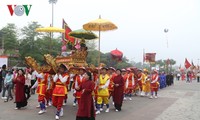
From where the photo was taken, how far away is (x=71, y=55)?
12.0 meters

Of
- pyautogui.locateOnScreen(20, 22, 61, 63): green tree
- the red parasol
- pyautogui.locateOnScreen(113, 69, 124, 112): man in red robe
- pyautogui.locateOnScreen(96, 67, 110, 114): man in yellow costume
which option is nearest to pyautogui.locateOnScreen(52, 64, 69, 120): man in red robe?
pyautogui.locateOnScreen(96, 67, 110, 114): man in yellow costume

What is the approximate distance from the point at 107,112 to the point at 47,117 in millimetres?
2458

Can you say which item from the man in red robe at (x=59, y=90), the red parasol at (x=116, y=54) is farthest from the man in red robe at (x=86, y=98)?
the red parasol at (x=116, y=54)

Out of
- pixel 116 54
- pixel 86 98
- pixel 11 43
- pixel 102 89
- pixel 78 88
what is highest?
pixel 11 43

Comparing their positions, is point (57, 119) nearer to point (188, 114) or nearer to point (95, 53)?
point (188, 114)

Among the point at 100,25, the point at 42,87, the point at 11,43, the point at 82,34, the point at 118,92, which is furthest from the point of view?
the point at 11,43

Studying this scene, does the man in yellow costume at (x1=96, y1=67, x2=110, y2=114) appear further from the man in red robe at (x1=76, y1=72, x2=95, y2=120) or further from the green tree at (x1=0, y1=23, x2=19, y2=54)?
the green tree at (x1=0, y1=23, x2=19, y2=54)

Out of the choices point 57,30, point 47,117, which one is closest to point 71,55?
point 57,30

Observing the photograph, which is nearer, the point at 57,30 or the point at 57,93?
the point at 57,93

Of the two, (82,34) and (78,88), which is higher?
(82,34)

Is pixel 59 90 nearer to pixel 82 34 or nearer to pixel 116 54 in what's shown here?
pixel 82 34

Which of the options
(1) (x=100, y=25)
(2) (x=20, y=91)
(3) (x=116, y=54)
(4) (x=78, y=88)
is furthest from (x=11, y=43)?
(4) (x=78, y=88)

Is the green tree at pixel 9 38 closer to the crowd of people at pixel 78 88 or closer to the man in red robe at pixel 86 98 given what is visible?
the crowd of people at pixel 78 88

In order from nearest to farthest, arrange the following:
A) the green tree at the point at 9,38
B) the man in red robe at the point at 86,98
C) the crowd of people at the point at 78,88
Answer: the man in red robe at the point at 86,98
the crowd of people at the point at 78,88
the green tree at the point at 9,38
